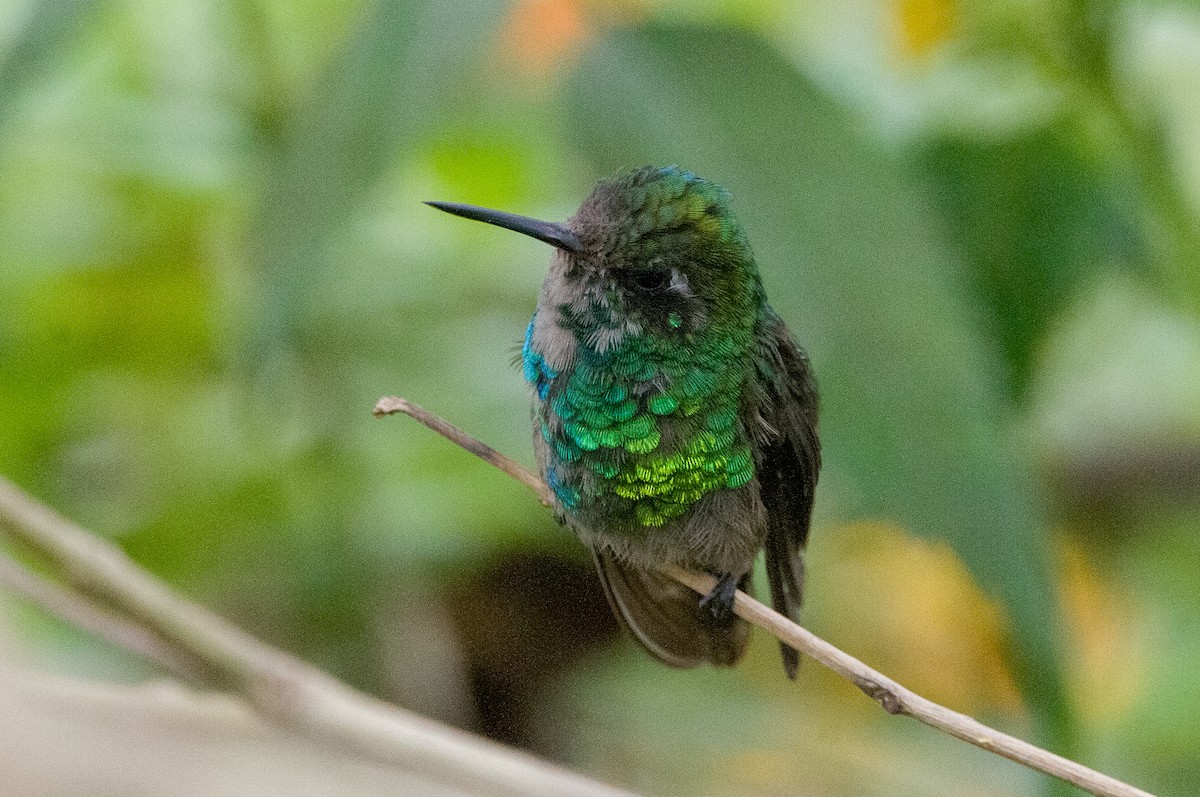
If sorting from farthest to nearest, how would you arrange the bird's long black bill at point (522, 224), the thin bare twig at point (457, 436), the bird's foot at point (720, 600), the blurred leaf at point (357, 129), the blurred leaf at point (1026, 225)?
the blurred leaf at point (1026, 225)
the blurred leaf at point (357, 129)
the bird's foot at point (720, 600)
the thin bare twig at point (457, 436)
the bird's long black bill at point (522, 224)

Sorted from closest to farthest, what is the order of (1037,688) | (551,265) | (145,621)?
(551,265) → (1037,688) → (145,621)

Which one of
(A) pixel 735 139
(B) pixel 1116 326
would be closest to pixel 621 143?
(A) pixel 735 139

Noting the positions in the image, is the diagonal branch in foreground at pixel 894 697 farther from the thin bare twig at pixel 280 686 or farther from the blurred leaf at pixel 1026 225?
the blurred leaf at pixel 1026 225

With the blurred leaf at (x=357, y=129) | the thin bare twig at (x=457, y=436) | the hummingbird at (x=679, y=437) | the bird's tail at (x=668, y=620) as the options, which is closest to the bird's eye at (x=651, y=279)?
the hummingbird at (x=679, y=437)

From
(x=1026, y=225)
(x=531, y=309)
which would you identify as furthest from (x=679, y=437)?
(x=531, y=309)

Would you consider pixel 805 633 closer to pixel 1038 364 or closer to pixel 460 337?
pixel 1038 364

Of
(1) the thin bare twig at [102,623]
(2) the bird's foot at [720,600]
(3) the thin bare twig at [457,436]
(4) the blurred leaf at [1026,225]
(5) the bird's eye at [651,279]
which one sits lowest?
(3) the thin bare twig at [457,436]
